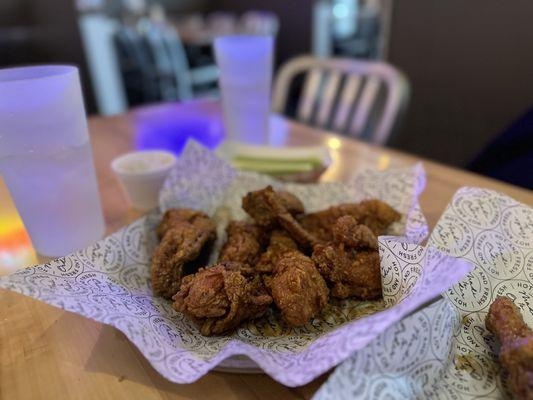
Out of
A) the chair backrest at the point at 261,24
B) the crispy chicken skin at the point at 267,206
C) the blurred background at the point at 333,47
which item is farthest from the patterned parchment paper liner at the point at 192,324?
the chair backrest at the point at 261,24

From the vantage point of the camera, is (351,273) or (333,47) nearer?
(351,273)

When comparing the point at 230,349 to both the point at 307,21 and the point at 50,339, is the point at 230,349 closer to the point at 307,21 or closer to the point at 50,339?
the point at 50,339

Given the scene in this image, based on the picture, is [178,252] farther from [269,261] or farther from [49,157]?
[49,157]

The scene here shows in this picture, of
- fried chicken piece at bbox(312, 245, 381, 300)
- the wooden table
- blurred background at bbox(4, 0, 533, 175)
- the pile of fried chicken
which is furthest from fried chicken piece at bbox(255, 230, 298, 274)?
blurred background at bbox(4, 0, 533, 175)

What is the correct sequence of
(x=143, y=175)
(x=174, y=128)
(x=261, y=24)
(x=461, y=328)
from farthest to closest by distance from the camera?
(x=261, y=24), (x=174, y=128), (x=143, y=175), (x=461, y=328)

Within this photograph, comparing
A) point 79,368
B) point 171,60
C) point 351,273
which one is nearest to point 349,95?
point 351,273

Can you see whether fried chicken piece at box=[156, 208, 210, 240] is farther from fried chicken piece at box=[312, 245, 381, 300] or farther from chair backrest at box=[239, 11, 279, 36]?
chair backrest at box=[239, 11, 279, 36]

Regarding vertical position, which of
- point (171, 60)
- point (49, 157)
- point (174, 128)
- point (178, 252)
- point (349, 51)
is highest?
point (49, 157)

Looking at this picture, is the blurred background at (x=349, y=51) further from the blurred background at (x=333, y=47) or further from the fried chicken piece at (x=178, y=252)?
the fried chicken piece at (x=178, y=252)

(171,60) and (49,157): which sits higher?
(49,157)
